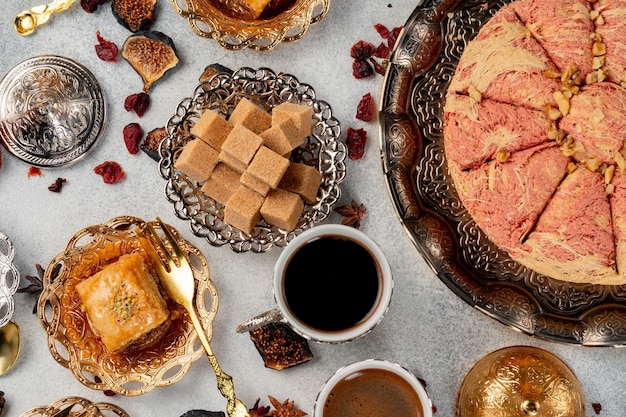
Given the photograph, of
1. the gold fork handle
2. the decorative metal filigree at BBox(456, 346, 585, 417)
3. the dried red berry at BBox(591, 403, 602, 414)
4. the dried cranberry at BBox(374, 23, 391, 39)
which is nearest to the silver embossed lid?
the gold fork handle

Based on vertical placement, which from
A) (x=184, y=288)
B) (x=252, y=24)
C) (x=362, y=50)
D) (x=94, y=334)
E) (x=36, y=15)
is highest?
(x=36, y=15)

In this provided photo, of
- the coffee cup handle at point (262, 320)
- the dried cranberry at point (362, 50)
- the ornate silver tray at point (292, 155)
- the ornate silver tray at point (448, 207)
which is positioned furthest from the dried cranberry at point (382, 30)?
the coffee cup handle at point (262, 320)

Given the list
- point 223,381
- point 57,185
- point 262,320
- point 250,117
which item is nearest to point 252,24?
point 250,117

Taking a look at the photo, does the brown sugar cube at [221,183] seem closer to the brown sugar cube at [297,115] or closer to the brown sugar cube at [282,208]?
the brown sugar cube at [282,208]

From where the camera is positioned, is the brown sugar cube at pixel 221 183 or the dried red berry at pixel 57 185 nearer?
the brown sugar cube at pixel 221 183

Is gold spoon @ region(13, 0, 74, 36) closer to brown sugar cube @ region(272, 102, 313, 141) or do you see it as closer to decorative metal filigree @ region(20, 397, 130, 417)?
brown sugar cube @ region(272, 102, 313, 141)

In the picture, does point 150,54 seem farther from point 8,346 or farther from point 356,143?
point 8,346
